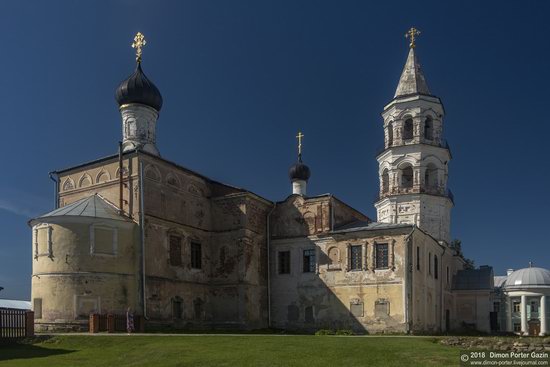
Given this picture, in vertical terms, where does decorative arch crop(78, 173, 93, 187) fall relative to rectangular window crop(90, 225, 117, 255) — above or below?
above

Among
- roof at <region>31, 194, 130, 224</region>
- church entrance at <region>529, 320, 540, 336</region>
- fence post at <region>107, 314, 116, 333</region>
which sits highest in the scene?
roof at <region>31, 194, 130, 224</region>

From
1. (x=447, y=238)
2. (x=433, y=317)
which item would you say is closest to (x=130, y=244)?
(x=433, y=317)

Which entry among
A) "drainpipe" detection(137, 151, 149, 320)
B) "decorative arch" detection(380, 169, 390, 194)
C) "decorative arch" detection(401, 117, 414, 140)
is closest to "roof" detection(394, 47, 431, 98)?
"decorative arch" detection(401, 117, 414, 140)

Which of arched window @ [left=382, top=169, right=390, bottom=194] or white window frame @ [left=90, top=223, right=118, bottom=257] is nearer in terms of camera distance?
white window frame @ [left=90, top=223, right=118, bottom=257]

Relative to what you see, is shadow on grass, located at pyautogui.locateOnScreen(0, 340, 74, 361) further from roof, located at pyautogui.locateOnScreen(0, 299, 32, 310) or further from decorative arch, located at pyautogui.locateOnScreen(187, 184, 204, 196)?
roof, located at pyautogui.locateOnScreen(0, 299, 32, 310)

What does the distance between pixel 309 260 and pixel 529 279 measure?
25814 mm

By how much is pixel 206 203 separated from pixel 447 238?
15192 millimetres

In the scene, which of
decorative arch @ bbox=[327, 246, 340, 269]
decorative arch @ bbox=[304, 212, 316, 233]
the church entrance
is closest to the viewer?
decorative arch @ bbox=[327, 246, 340, 269]

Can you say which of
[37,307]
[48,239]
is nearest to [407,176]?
[48,239]

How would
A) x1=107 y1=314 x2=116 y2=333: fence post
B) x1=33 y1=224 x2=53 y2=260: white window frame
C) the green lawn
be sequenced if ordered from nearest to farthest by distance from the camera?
the green lawn < x1=107 y1=314 x2=116 y2=333: fence post < x1=33 y1=224 x2=53 y2=260: white window frame

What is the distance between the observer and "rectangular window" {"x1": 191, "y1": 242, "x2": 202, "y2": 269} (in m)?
28.0

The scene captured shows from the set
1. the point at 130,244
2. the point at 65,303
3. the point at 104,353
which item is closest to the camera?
the point at 104,353

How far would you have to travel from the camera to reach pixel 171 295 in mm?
25641

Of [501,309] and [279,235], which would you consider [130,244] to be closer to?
[279,235]
